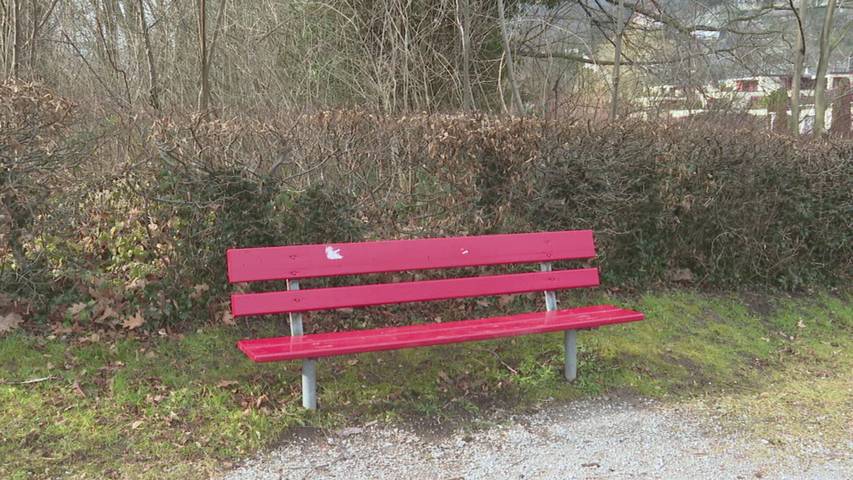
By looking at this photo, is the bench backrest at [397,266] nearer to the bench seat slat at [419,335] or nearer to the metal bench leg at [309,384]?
the bench seat slat at [419,335]

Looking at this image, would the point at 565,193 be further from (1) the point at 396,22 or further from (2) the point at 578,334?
(1) the point at 396,22

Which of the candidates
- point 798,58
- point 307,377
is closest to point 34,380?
point 307,377

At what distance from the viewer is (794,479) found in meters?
3.32

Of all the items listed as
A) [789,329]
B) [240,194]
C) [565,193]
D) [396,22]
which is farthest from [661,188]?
[396,22]

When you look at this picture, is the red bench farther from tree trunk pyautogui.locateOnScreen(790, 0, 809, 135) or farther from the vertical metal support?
tree trunk pyautogui.locateOnScreen(790, 0, 809, 135)

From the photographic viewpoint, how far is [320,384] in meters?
4.07

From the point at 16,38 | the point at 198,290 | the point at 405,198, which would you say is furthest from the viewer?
the point at 16,38

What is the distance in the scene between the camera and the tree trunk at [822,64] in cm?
950

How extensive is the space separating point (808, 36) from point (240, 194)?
9509mm

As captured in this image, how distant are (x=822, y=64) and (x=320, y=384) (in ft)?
30.0

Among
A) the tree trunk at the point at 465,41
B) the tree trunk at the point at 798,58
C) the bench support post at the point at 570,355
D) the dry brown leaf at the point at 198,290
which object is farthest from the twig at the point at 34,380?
the tree trunk at the point at 798,58

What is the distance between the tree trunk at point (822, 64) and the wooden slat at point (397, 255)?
21.6ft

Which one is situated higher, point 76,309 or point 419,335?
point 76,309

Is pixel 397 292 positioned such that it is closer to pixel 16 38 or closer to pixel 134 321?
pixel 134 321
